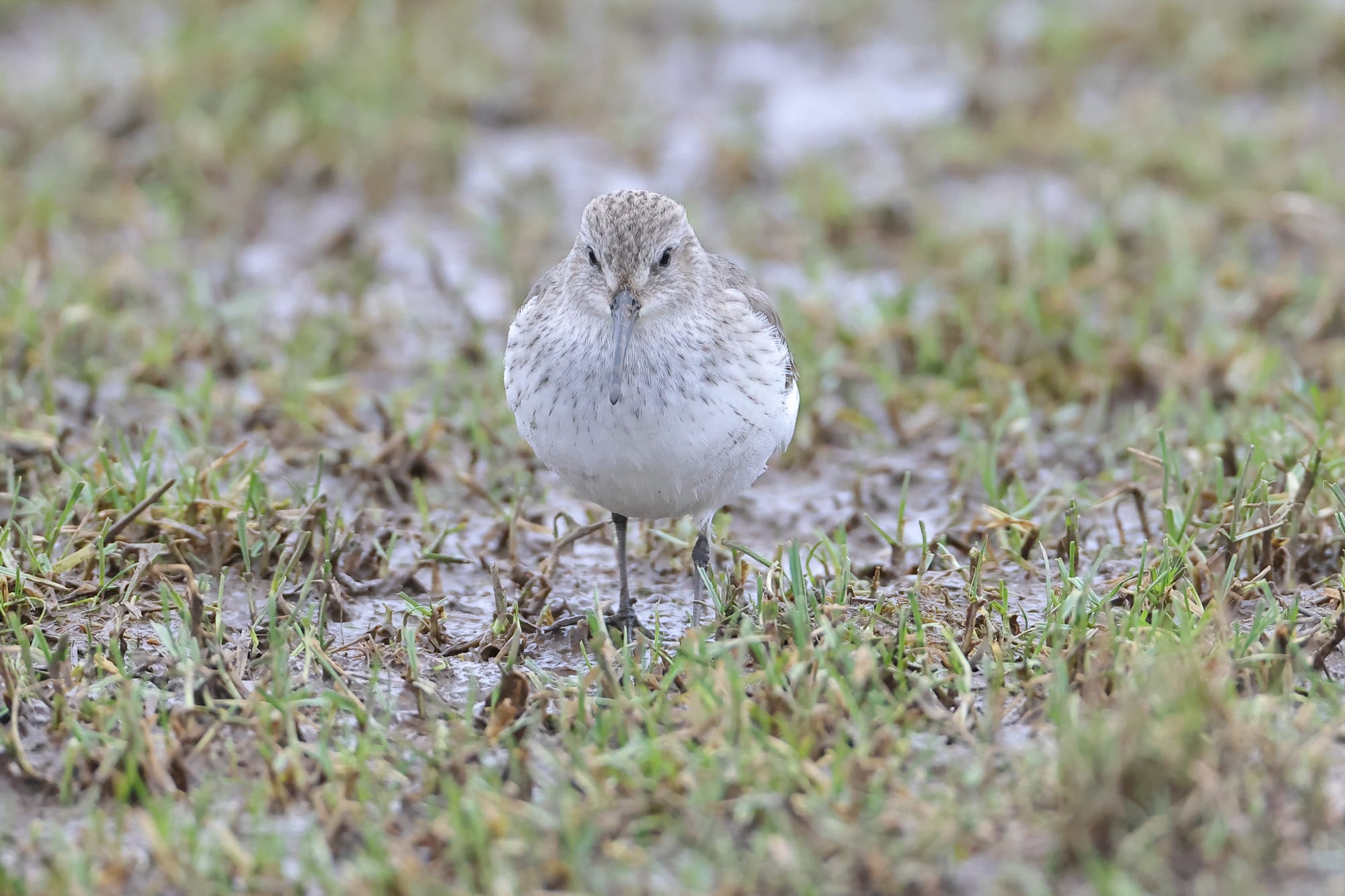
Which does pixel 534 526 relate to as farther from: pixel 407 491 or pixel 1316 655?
pixel 1316 655

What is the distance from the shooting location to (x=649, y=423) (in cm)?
422

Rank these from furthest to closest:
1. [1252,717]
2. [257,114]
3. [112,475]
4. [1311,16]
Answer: [1311,16]
[257,114]
[112,475]
[1252,717]

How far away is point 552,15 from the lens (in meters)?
9.92

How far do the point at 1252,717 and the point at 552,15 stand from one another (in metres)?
7.34

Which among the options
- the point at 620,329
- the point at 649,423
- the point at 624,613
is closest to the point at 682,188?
the point at 624,613

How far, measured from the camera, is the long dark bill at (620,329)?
4.19 m

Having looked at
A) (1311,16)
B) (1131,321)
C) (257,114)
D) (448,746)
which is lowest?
A: (448,746)

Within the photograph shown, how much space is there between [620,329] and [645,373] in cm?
14

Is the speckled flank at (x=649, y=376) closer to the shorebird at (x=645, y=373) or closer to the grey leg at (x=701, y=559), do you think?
the shorebird at (x=645, y=373)

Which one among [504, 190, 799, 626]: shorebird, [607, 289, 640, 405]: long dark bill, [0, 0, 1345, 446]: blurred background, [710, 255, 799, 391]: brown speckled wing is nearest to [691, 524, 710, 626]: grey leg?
[504, 190, 799, 626]: shorebird

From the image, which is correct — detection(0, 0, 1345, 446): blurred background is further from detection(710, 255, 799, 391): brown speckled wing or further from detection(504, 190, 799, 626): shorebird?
detection(504, 190, 799, 626): shorebird

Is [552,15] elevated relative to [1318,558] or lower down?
elevated

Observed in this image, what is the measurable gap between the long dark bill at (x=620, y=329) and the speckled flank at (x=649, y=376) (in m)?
0.02

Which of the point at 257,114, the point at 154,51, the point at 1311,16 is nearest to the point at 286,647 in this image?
the point at 257,114
